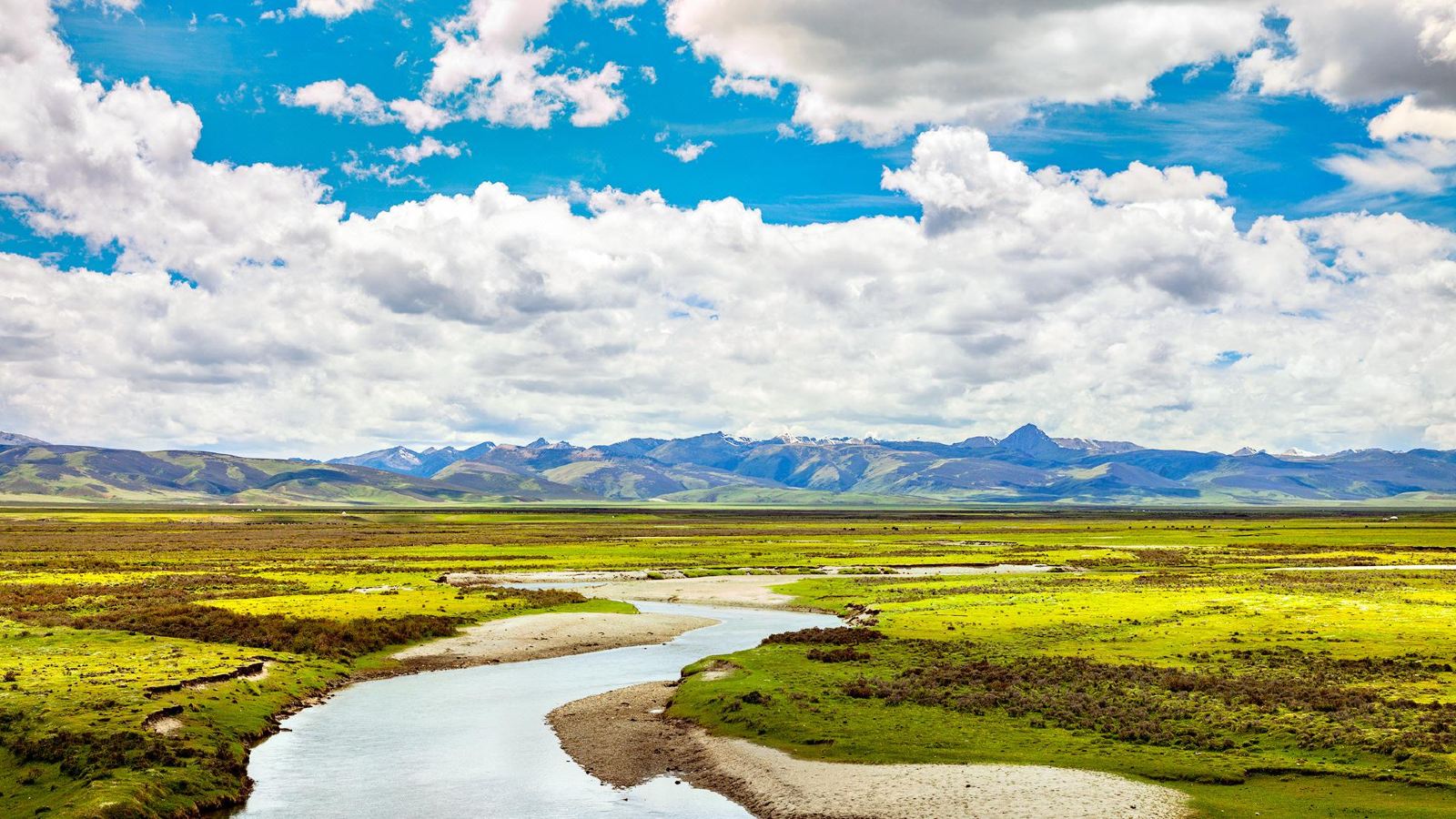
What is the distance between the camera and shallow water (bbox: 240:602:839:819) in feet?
103

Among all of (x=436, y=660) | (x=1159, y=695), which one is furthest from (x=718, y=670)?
(x=1159, y=695)

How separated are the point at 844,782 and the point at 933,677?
15.4 metres

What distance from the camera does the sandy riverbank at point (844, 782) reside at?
28188 mm

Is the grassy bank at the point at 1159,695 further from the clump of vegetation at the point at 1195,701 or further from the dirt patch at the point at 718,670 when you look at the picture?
the dirt patch at the point at 718,670

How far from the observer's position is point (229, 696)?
4366 cm

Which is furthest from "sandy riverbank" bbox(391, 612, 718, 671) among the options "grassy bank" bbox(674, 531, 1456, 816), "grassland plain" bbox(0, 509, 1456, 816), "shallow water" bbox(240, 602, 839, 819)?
"grassy bank" bbox(674, 531, 1456, 816)

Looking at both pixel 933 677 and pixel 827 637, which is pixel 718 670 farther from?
pixel 827 637

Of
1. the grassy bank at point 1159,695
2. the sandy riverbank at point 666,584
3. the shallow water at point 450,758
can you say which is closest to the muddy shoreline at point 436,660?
the shallow water at point 450,758

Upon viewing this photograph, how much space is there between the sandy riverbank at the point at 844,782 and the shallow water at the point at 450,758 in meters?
1.19

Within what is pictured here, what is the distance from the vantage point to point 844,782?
32.1m

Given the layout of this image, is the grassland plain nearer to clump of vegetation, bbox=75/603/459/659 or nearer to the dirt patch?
clump of vegetation, bbox=75/603/459/659

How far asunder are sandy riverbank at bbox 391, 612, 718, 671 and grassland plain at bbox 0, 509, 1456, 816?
7.99ft

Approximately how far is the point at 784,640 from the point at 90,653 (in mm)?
38559

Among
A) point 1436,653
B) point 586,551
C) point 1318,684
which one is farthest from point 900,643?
point 586,551
